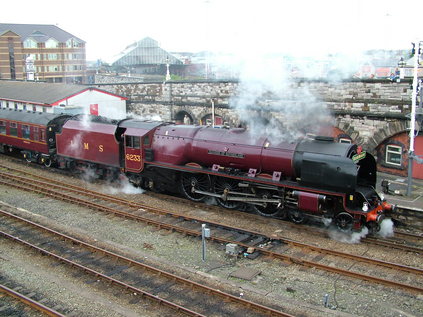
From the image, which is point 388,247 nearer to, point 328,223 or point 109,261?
point 328,223

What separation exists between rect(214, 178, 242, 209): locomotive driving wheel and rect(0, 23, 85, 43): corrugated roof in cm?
5799

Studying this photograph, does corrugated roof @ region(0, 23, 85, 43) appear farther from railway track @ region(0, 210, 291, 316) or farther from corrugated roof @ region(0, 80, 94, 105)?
railway track @ region(0, 210, 291, 316)

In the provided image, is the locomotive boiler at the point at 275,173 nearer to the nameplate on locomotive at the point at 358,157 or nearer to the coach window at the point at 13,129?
the nameplate on locomotive at the point at 358,157

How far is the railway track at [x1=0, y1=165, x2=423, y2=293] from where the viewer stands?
33.8ft

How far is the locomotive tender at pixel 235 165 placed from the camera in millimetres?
12332

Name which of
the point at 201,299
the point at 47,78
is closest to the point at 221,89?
the point at 201,299

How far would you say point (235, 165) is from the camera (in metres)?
14.5

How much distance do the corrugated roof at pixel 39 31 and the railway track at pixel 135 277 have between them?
5801 centimetres

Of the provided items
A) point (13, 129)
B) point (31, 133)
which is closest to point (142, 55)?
point (13, 129)

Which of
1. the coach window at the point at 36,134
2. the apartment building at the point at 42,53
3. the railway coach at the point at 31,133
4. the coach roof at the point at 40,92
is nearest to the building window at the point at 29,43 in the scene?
the apartment building at the point at 42,53

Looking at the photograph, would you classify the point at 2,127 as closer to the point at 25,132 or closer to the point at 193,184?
the point at 25,132

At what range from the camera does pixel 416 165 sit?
17828mm

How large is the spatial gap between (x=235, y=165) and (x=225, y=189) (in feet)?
3.07

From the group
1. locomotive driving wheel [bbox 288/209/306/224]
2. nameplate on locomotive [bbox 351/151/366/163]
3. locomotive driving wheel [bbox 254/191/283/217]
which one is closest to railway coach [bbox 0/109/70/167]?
locomotive driving wheel [bbox 254/191/283/217]
